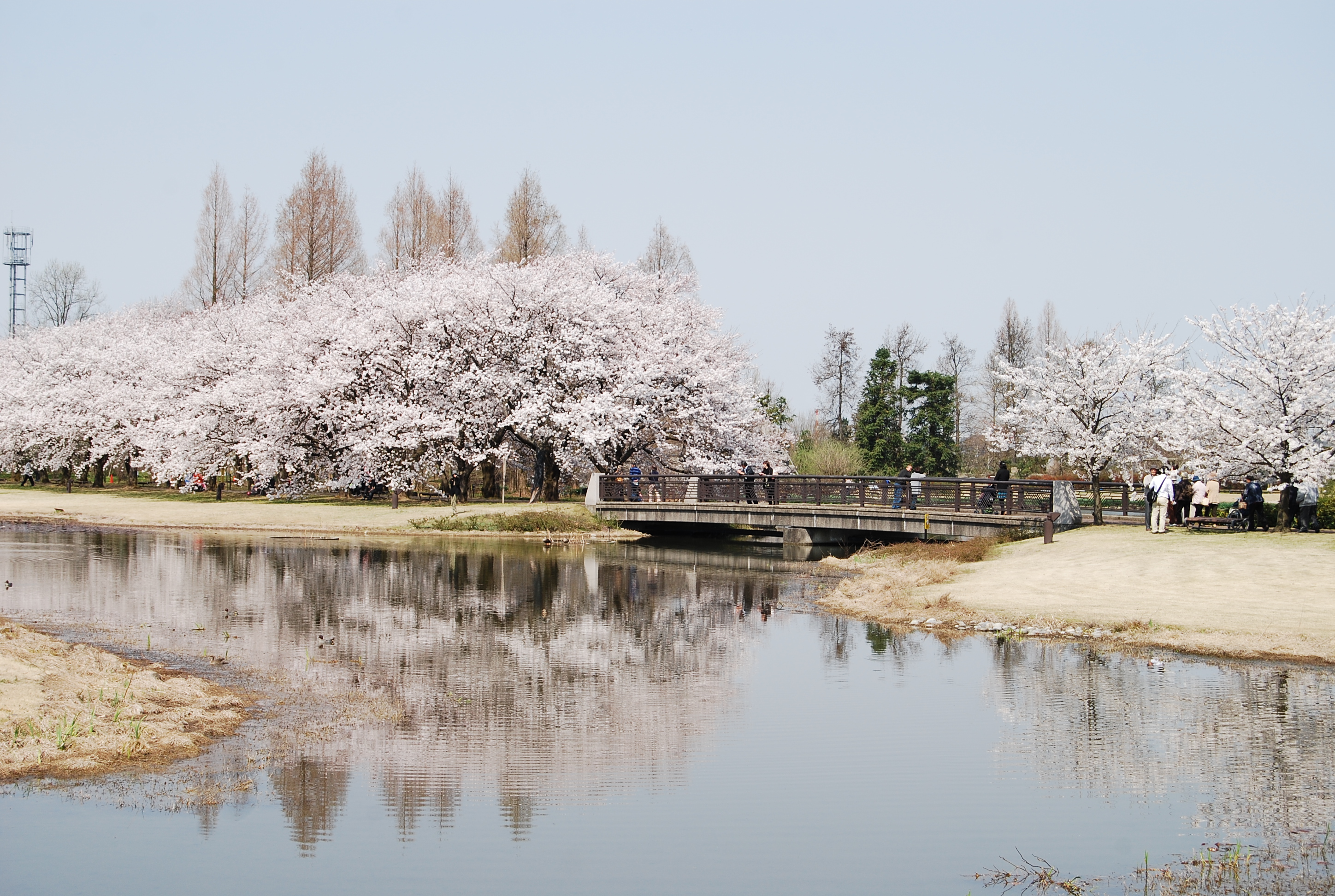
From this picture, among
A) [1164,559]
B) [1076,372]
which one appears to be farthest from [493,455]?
[1164,559]

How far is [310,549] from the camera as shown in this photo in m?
35.9

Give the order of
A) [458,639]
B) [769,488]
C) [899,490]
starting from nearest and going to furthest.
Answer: [458,639], [899,490], [769,488]

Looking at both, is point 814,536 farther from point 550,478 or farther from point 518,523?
point 550,478

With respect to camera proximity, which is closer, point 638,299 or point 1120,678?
point 1120,678

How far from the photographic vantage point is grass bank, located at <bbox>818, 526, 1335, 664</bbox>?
1850 centimetres

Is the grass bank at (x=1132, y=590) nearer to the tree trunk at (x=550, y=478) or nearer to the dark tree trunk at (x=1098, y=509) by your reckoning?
the dark tree trunk at (x=1098, y=509)

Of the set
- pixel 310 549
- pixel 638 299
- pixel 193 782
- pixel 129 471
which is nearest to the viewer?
pixel 193 782

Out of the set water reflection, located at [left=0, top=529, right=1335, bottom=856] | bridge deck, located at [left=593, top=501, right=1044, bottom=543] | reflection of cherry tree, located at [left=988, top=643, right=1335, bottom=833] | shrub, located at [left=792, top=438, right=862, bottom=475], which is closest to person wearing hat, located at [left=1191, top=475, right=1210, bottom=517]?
bridge deck, located at [left=593, top=501, right=1044, bottom=543]

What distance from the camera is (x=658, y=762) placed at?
38.8 ft

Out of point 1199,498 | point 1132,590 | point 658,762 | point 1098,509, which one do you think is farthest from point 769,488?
point 658,762

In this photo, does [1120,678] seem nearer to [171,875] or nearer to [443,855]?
[443,855]

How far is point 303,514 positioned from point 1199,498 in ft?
110

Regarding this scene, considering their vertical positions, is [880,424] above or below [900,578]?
above

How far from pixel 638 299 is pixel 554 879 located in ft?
154
